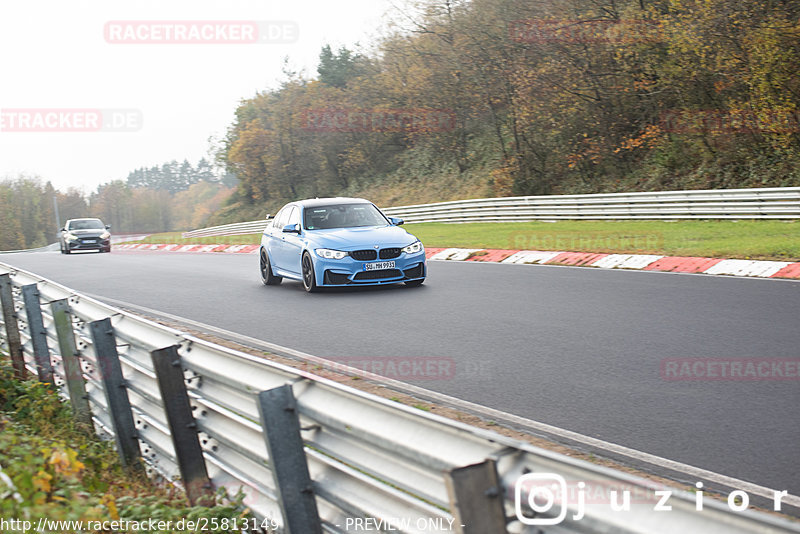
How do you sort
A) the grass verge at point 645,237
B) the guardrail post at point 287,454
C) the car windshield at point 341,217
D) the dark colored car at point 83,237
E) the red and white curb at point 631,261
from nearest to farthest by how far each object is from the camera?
the guardrail post at point 287,454
the red and white curb at point 631,261
the car windshield at point 341,217
the grass verge at point 645,237
the dark colored car at point 83,237

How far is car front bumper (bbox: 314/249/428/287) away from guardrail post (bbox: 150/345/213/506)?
8.91 m

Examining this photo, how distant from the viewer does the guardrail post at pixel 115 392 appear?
18.6 feet

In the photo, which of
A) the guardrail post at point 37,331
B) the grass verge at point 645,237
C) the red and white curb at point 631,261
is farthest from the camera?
the grass verge at point 645,237

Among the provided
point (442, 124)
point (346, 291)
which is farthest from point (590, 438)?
point (442, 124)

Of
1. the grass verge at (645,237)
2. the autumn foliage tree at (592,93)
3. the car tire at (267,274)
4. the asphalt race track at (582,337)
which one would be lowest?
the grass verge at (645,237)

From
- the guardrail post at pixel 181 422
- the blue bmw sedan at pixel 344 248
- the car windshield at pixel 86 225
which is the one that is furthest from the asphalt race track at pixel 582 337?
the car windshield at pixel 86 225

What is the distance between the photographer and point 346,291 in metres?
14.2

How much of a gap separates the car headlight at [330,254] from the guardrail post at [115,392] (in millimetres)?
7842

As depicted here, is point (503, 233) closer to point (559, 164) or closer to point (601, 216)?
point (601, 216)

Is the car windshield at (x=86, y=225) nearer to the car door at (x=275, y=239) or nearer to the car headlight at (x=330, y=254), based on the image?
the car door at (x=275, y=239)

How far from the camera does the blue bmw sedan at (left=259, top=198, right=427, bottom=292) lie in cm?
1363

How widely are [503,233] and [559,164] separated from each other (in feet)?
36.7

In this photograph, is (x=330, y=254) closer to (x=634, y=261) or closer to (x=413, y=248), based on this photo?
(x=413, y=248)

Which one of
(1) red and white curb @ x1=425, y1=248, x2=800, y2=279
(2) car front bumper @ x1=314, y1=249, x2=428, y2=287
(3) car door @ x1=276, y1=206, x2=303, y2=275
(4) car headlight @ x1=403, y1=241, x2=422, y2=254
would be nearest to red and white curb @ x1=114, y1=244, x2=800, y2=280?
(1) red and white curb @ x1=425, y1=248, x2=800, y2=279
